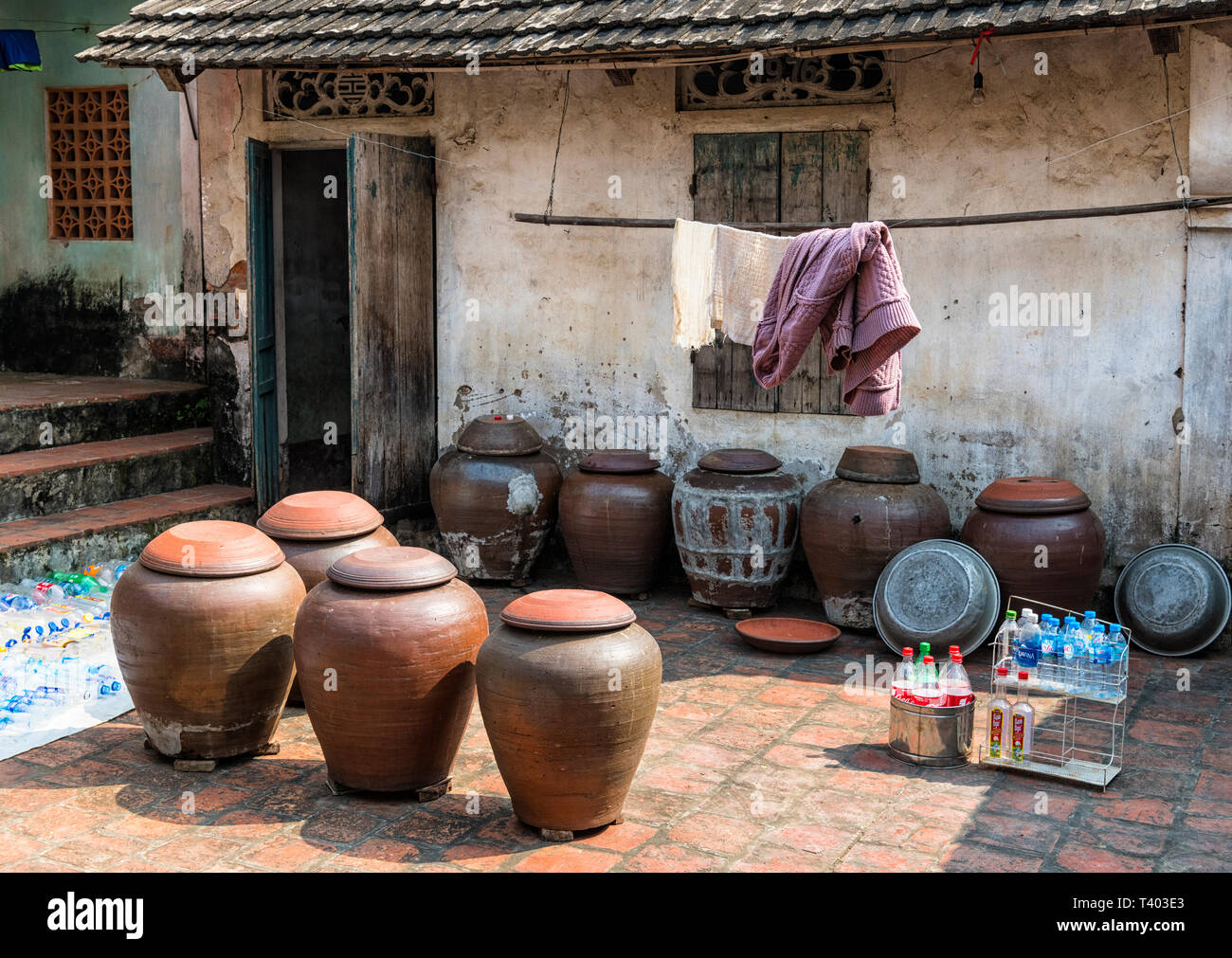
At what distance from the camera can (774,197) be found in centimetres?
892

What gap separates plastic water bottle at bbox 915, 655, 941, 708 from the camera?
242 inches

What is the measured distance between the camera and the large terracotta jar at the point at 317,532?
6695mm

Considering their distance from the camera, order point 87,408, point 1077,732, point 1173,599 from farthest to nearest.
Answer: point 87,408, point 1173,599, point 1077,732

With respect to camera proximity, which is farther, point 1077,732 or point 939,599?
point 939,599

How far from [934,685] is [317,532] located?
317 cm

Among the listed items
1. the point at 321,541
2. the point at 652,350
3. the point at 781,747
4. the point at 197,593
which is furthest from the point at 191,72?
the point at 781,747

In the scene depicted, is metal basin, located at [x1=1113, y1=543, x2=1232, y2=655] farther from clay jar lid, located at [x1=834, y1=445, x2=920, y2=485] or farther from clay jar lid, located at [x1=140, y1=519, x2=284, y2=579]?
clay jar lid, located at [x1=140, y1=519, x2=284, y2=579]

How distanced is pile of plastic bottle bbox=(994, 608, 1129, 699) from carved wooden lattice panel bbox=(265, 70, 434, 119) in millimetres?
6185

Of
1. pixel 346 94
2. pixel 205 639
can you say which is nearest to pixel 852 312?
pixel 205 639

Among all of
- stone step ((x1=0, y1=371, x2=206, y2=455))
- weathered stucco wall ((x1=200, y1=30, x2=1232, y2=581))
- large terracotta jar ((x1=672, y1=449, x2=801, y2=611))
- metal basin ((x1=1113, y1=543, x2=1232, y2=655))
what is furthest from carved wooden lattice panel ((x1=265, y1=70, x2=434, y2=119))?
metal basin ((x1=1113, y1=543, x2=1232, y2=655))

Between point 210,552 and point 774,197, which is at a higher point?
point 774,197

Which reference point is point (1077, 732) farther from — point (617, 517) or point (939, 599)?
point (617, 517)

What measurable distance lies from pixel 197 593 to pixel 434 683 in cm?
119

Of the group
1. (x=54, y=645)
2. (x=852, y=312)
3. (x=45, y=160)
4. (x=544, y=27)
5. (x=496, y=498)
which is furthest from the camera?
(x=45, y=160)
